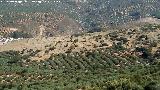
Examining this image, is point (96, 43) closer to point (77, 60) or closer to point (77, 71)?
point (77, 60)

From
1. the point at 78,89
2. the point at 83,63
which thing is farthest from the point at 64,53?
the point at 78,89

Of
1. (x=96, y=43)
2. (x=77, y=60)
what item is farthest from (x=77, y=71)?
(x=96, y=43)

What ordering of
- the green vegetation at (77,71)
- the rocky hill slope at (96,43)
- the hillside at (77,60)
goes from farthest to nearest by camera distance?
the rocky hill slope at (96,43)
the hillside at (77,60)
the green vegetation at (77,71)

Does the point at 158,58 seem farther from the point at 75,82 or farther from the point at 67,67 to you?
the point at 75,82

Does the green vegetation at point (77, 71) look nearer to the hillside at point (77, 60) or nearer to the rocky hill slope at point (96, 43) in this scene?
the hillside at point (77, 60)

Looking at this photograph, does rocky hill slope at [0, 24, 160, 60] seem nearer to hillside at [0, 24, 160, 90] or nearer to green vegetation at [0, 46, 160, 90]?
hillside at [0, 24, 160, 90]

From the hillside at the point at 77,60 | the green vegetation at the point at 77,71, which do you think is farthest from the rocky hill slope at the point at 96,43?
the green vegetation at the point at 77,71

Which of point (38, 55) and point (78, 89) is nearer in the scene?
point (78, 89)

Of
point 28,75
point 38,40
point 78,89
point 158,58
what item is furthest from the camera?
point 38,40

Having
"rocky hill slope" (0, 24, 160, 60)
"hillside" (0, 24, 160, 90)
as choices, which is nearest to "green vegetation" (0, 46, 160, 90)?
"hillside" (0, 24, 160, 90)
